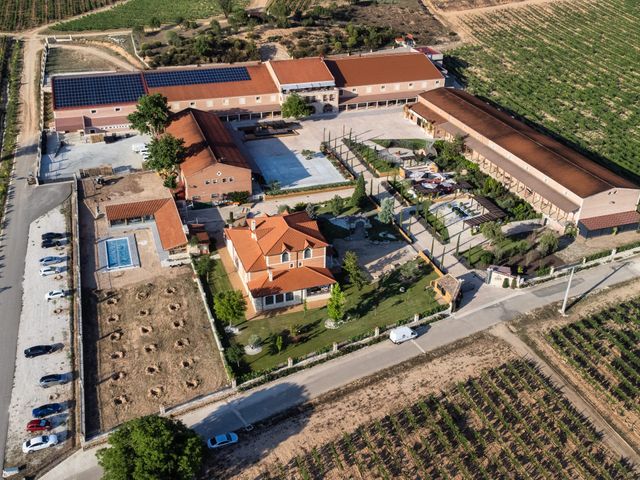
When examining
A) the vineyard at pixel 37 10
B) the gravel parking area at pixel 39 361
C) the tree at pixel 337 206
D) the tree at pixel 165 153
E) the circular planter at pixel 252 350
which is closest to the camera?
the gravel parking area at pixel 39 361

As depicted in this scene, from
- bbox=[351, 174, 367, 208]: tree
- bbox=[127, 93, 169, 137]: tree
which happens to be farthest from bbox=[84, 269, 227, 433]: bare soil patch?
bbox=[127, 93, 169, 137]: tree

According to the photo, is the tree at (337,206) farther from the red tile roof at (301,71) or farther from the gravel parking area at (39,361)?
the red tile roof at (301,71)

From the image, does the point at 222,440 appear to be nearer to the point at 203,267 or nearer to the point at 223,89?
the point at 203,267

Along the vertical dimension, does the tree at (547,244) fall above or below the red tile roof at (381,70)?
below

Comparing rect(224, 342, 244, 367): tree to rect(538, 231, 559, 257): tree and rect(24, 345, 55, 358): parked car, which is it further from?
rect(538, 231, 559, 257): tree

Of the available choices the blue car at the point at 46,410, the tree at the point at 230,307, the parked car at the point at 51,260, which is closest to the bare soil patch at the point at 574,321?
the tree at the point at 230,307

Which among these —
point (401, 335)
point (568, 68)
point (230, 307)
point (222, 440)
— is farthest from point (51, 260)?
point (568, 68)

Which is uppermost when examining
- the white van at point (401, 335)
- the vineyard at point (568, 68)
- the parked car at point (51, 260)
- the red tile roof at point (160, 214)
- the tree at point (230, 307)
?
the tree at point (230, 307)
